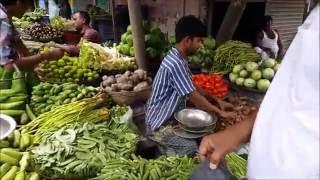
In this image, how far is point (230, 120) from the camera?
363cm

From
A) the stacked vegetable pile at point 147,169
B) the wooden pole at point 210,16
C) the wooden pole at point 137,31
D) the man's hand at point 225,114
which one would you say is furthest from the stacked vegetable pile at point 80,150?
the wooden pole at point 210,16

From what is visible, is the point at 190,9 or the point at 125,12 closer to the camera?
the point at 190,9

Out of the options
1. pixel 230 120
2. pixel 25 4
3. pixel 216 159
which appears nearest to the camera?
pixel 216 159

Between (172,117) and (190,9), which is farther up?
(190,9)

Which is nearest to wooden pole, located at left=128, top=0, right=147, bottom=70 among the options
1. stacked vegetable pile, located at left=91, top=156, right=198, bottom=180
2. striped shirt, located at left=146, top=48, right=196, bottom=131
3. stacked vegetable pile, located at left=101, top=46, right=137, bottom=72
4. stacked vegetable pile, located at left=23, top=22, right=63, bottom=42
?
stacked vegetable pile, located at left=101, top=46, right=137, bottom=72

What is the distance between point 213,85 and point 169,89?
72cm

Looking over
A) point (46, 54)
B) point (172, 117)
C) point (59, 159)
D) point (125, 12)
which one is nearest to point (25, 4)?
point (46, 54)

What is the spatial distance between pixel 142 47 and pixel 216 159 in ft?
11.2

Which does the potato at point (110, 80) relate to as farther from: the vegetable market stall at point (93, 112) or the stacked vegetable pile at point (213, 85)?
the stacked vegetable pile at point (213, 85)

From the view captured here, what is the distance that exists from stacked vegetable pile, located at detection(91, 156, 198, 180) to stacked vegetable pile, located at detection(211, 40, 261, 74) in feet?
6.72

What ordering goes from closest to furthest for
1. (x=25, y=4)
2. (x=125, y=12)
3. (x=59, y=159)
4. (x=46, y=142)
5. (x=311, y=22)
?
1. (x=311, y=22)
2. (x=59, y=159)
3. (x=46, y=142)
4. (x=25, y=4)
5. (x=125, y=12)

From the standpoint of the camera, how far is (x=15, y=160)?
2.94 meters

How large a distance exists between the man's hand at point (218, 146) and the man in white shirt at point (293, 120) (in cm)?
14

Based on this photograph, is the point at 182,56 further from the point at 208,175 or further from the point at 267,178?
the point at 267,178
